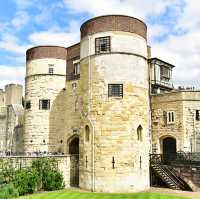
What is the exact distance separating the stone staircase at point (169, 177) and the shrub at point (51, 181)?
6705 millimetres

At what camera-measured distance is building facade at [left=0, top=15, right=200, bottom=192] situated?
65.0 ft

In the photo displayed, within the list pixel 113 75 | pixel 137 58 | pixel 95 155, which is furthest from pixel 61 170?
pixel 137 58

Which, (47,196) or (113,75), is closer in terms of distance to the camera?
(47,196)

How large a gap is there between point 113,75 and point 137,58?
2117 millimetres

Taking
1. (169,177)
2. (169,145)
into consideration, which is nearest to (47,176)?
(169,177)

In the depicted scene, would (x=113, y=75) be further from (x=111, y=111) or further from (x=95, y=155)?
(x=95, y=155)

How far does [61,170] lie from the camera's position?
22.2 meters

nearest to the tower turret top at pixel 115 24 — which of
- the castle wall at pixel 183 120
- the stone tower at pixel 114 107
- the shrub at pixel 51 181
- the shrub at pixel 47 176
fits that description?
the stone tower at pixel 114 107

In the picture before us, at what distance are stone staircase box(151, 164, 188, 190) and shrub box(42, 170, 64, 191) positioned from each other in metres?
6.71

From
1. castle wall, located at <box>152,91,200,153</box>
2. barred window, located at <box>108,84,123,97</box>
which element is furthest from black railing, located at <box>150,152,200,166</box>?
barred window, located at <box>108,84,123,97</box>

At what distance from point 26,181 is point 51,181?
1.87 meters

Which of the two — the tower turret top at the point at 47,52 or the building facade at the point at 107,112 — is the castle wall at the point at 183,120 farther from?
the tower turret top at the point at 47,52

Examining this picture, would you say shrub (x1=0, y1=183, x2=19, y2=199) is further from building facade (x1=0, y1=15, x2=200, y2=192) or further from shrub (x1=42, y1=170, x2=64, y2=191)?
building facade (x1=0, y1=15, x2=200, y2=192)

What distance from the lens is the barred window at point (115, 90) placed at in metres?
20.4
